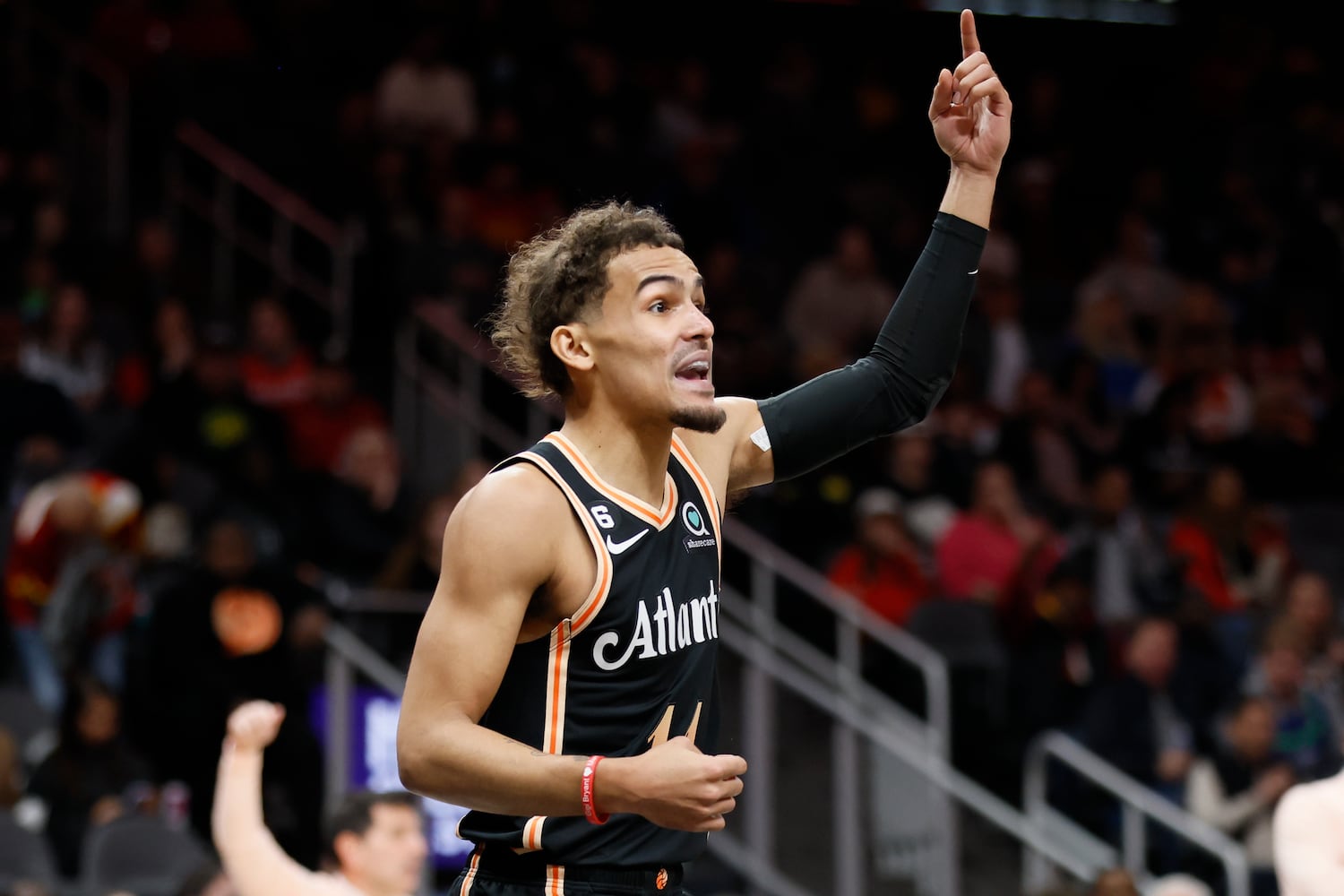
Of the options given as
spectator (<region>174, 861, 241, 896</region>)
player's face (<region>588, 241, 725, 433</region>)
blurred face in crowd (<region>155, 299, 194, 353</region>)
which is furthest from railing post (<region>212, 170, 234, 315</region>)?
player's face (<region>588, 241, 725, 433</region>)

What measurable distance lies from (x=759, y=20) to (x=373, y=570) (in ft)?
27.4

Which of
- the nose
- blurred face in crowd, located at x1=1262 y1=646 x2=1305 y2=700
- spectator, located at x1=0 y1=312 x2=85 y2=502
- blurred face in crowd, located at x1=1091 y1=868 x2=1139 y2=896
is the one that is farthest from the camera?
blurred face in crowd, located at x1=1262 y1=646 x2=1305 y2=700

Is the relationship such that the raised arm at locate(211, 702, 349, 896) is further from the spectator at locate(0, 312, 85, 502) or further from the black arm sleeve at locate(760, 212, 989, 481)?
the spectator at locate(0, 312, 85, 502)

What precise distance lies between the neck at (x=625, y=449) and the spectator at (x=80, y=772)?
511cm

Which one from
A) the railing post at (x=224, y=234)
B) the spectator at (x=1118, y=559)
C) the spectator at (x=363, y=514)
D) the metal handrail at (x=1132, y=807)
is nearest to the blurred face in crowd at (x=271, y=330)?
the spectator at (x=363, y=514)

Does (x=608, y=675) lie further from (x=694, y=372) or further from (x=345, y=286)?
(x=345, y=286)

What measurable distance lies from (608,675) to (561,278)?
28.9 inches

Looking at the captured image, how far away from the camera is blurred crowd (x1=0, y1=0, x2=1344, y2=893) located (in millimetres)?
8727

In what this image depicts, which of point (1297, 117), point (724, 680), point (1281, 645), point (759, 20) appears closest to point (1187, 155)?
point (1297, 117)

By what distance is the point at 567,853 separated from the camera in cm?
319

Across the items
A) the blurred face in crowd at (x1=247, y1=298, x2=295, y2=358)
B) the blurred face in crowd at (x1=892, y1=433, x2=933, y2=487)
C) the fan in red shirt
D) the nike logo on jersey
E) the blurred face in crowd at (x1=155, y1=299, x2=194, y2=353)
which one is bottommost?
the nike logo on jersey

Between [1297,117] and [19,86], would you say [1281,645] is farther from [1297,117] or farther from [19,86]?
[19,86]

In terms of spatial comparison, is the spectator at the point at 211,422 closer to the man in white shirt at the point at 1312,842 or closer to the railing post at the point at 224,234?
the railing post at the point at 224,234

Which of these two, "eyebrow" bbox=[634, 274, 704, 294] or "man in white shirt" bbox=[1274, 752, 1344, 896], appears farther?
"man in white shirt" bbox=[1274, 752, 1344, 896]
